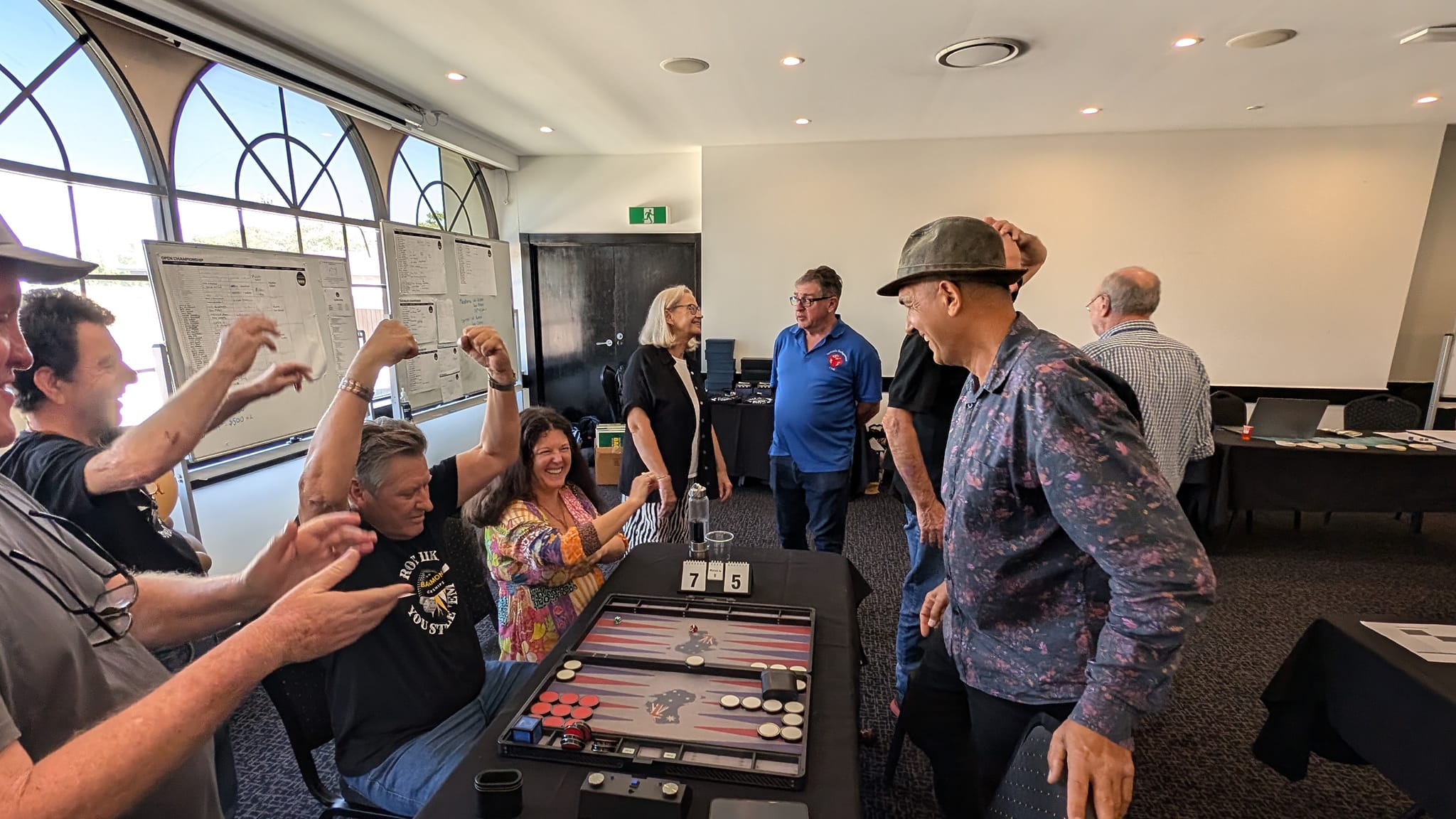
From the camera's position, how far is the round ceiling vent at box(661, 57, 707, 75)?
10.8 ft

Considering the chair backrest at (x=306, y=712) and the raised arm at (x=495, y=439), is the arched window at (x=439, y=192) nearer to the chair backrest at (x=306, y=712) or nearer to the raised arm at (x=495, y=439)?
the raised arm at (x=495, y=439)

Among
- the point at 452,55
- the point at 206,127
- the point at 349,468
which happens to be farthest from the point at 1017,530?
the point at 206,127

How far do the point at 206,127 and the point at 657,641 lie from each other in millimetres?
3768

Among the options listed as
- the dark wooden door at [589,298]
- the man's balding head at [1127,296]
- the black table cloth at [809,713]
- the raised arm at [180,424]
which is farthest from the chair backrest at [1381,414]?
the raised arm at [180,424]

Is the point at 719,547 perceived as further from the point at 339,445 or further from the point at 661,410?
the point at 339,445

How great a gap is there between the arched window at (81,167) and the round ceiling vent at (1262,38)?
509cm

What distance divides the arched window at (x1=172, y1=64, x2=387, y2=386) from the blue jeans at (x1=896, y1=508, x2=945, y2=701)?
3775 millimetres

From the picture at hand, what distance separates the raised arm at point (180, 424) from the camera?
126 cm

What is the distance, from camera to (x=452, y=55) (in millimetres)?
3279

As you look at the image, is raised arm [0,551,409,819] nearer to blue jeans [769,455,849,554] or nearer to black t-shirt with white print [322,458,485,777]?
black t-shirt with white print [322,458,485,777]

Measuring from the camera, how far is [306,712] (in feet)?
4.42

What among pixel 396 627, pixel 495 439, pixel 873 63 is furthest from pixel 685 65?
pixel 396 627

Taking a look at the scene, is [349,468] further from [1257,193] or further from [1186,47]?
[1257,193]

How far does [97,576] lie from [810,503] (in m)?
2.17
